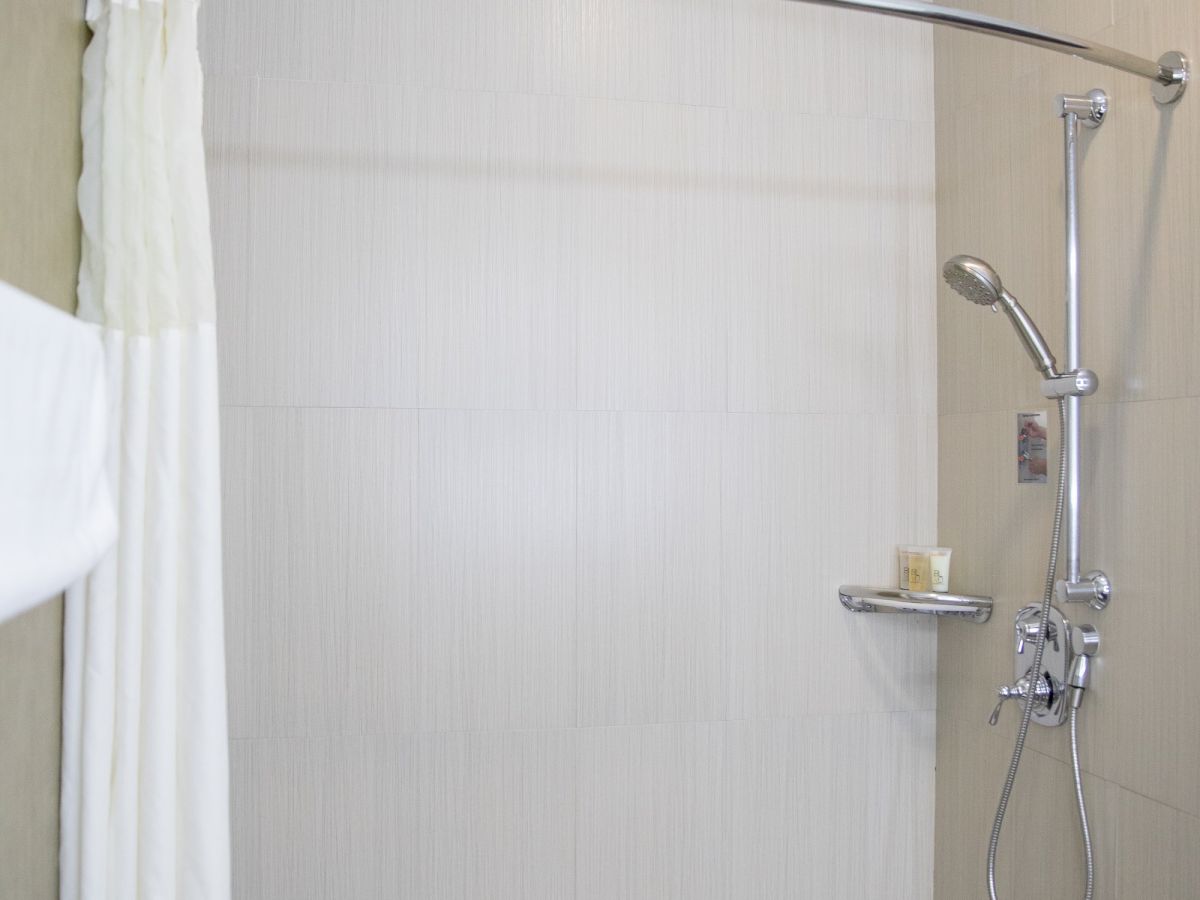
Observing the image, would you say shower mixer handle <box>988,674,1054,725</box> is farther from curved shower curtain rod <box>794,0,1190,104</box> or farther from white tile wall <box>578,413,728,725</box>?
curved shower curtain rod <box>794,0,1190,104</box>

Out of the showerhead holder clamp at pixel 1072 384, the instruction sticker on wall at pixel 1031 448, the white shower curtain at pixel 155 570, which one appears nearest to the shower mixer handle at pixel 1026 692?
the instruction sticker on wall at pixel 1031 448

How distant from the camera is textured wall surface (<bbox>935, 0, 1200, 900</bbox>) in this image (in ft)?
4.37

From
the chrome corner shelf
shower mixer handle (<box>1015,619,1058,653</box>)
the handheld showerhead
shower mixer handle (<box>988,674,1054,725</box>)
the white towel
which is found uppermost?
the handheld showerhead

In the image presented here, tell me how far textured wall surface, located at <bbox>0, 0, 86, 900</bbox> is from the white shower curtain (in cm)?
3

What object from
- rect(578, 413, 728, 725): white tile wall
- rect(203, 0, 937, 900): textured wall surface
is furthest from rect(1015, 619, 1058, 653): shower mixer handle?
rect(578, 413, 728, 725): white tile wall

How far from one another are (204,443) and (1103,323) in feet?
4.14

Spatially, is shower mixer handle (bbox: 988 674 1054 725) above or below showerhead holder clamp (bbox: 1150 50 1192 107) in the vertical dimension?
below

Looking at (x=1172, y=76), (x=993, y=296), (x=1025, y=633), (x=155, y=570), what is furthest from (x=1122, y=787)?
(x=155, y=570)

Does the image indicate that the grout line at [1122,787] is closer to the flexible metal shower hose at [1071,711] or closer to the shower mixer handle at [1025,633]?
the flexible metal shower hose at [1071,711]

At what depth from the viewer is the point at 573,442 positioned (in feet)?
5.72

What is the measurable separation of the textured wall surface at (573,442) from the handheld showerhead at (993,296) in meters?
0.40

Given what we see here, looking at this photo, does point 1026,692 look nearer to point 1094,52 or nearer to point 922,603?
point 922,603

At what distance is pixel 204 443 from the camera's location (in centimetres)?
103

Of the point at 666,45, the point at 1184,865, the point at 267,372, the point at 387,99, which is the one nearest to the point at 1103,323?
the point at 1184,865
